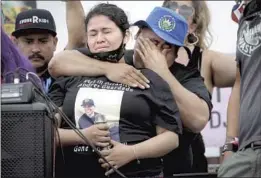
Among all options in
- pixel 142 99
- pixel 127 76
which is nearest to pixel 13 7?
pixel 127 76

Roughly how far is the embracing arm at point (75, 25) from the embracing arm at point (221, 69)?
643mm

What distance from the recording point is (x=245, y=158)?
219cm

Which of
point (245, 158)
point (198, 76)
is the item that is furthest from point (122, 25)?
point (245, 158)

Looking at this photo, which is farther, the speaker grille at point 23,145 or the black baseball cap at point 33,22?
the black baseball cap at point 33,22

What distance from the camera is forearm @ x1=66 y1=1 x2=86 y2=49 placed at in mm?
3236

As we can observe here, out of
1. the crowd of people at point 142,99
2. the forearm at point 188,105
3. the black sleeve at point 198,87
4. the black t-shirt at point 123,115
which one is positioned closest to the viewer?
the crowd of people at point 142,99

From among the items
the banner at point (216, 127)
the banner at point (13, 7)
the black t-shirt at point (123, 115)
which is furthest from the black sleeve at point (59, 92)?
the banner at point (216, 127)

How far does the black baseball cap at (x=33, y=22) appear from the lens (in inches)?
127

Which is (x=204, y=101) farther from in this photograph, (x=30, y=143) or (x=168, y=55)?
(x=30, y=143)

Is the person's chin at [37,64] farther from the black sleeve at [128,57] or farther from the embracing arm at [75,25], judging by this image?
the black sleeve at [128,57]

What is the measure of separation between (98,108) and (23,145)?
1.87ft

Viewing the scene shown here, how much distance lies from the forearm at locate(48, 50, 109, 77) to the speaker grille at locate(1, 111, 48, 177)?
69 cm

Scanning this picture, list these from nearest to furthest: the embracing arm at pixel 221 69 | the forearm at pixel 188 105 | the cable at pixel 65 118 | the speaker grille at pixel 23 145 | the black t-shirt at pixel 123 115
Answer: the speaker grille at pixel 23 145, the cable at pixel 65 118, the black t-shirt at pixel 123 115, the forearm at pixel 188 105, the embracing arm at pixel 221 69

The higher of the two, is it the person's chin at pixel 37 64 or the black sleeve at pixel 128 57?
the black sleeve at pixel 128 57
